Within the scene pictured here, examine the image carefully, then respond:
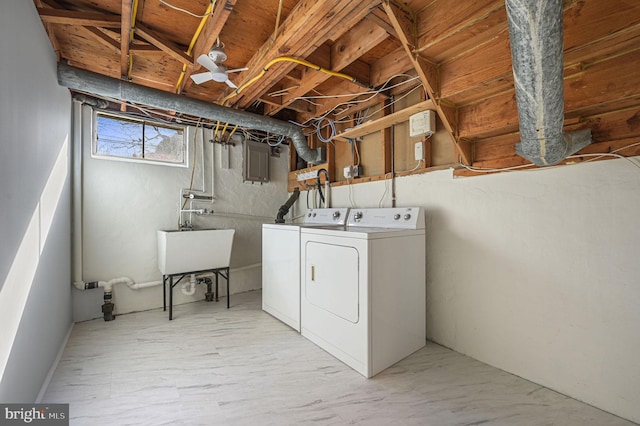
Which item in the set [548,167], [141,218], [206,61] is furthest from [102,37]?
[548,167]

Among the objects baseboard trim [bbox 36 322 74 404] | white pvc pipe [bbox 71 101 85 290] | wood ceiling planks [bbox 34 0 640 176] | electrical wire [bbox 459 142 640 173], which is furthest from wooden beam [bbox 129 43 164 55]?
electrical wire [bbox 459 142 640 173]

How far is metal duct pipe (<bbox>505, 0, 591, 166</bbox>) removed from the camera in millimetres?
948

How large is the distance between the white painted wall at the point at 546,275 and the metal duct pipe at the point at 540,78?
32cm

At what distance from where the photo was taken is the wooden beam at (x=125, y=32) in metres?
1.62

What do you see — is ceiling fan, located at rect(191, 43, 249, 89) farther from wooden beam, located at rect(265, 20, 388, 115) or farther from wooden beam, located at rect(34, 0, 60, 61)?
wooden beam, located at rect(34, 0, 60, 61)

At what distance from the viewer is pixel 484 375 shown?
70.2 inches

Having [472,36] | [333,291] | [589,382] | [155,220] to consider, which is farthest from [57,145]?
[589,382]

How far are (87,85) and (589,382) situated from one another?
3777mm

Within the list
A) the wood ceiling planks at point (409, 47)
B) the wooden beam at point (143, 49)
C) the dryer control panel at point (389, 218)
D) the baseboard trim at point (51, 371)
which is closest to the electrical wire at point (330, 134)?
the wood ceiling planks at point (409, 47)

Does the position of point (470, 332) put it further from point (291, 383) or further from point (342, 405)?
point (291, 383)

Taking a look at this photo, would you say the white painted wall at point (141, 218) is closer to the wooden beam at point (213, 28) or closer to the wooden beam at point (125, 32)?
the wooden beam at point (125, 32)

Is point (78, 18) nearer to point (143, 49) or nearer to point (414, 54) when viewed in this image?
point (143, 49)

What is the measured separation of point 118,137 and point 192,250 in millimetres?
1497

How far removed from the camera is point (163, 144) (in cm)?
327
